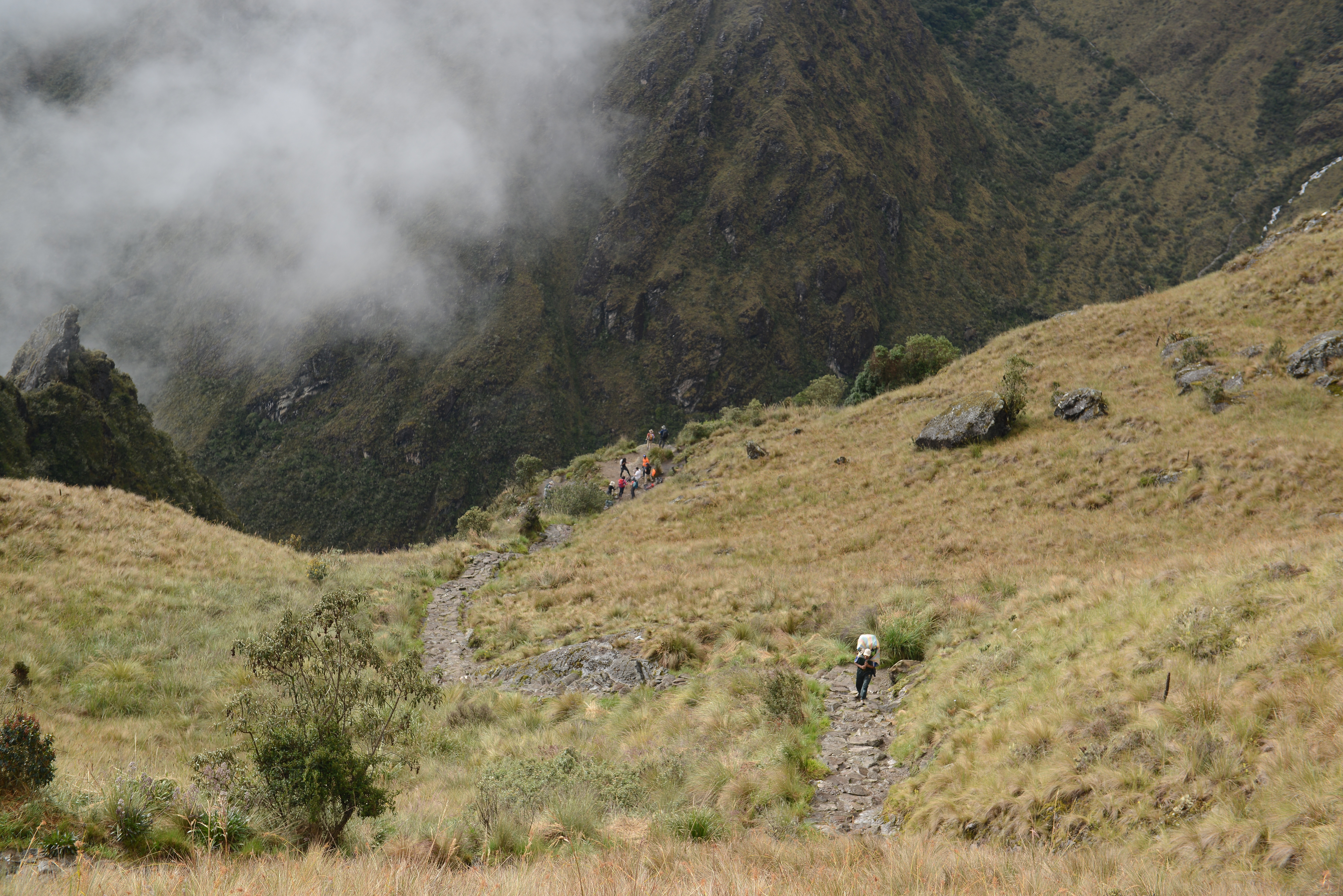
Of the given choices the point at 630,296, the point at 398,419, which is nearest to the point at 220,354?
the point at 398,419

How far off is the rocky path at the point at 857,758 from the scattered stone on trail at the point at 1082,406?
1739 cm

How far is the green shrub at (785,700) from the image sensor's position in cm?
908

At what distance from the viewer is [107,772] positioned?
21.1ft

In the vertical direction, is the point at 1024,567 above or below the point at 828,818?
above

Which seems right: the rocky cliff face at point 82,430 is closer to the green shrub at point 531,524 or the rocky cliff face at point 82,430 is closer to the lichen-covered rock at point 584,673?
the green shrub at point 531,524

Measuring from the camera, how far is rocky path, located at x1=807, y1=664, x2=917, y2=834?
22.2 ft

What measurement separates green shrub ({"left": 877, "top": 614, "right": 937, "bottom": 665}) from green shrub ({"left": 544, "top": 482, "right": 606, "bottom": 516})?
23.0 meters

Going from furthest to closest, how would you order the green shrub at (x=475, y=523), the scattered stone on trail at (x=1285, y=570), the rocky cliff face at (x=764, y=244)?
the rocky cliff face at (x=764, y=244), the green shrub at (x=475, y=523), the scattered stone on trail at (x=1285, y=570)

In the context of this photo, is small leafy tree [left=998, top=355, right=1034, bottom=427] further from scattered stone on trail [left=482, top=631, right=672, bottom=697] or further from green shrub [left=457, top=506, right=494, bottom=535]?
green shrub [left=457, top=506, right=494, bottom=535]

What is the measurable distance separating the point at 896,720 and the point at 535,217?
15351 centimetres

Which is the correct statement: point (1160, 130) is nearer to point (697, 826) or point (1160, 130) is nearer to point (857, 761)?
point (857, 761)

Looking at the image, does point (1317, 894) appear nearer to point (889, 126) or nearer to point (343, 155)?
point (889, 126)

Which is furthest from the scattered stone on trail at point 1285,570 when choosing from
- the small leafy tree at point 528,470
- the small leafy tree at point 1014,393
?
the small leafy tree at point 528,470

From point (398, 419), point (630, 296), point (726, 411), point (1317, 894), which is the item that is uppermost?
point (630, 296)
